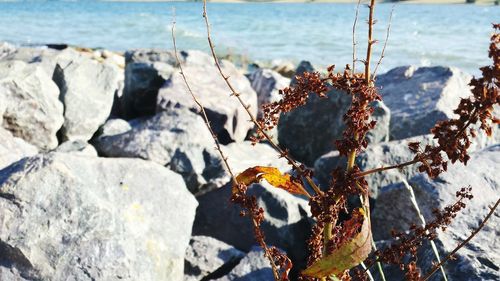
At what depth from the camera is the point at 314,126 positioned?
7438 millimetres

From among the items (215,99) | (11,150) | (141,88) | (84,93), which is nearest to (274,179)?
(11,150)

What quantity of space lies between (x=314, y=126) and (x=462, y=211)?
400 centimetres

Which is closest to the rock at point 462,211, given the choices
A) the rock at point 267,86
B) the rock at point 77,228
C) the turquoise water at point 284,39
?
the rock at point 77,228

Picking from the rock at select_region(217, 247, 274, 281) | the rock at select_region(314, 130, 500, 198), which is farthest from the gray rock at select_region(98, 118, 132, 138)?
the rock at select_region(217, 247, 274, 281)

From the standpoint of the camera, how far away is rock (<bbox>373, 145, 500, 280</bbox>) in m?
2.86

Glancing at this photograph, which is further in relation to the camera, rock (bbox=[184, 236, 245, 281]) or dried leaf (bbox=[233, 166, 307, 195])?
rock (bbox=[184, 236, 245, 281])

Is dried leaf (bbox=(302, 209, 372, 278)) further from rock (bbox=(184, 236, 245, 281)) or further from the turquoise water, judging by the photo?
the turquoise water

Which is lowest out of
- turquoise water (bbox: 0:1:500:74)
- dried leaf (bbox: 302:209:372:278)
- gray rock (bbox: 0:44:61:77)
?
turquoise water (bbox: 0:1:500:74)

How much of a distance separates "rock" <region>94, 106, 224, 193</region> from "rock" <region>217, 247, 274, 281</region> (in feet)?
4.62

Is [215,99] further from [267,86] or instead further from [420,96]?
[420,96]

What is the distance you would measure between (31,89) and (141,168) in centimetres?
312

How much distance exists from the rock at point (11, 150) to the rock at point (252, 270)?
2.19m

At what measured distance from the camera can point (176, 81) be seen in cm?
800

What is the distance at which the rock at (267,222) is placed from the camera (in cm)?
484
